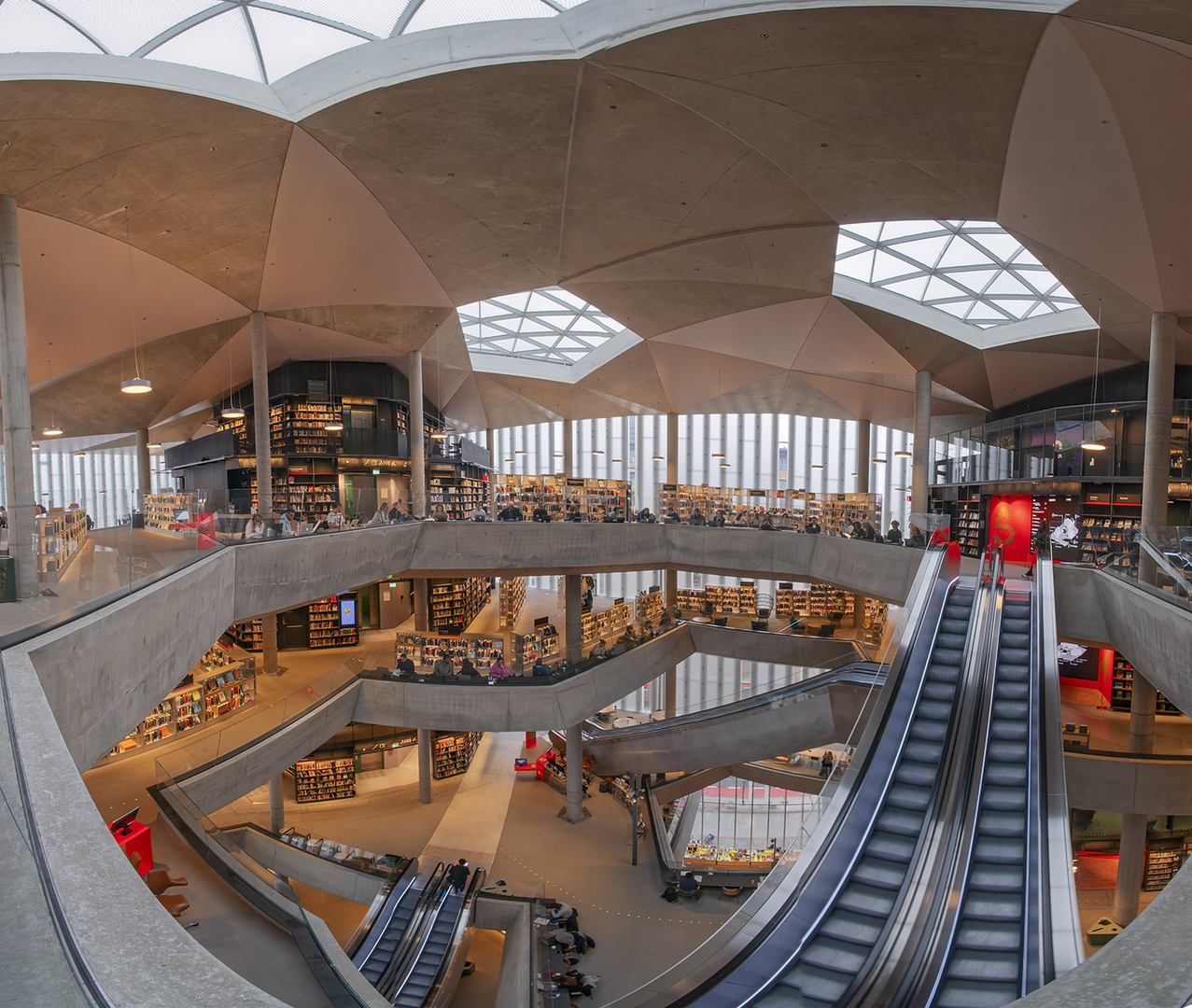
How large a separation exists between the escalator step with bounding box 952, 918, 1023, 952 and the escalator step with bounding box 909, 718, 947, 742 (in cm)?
274

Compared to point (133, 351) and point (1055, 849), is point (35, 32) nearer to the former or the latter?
point (133, 351)

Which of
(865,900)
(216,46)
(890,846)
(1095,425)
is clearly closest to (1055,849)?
(890,846)

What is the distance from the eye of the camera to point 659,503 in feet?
84.1

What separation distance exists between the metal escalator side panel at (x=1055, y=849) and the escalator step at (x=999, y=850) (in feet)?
0.78

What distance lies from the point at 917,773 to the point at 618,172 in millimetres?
12467

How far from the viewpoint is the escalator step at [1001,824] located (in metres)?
7.68

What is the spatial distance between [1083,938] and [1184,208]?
1240cm

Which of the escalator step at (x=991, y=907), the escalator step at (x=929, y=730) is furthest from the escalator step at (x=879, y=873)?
the escalator step at (x=929, y=730)

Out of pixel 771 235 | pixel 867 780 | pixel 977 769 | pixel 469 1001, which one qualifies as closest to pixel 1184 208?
pixel 771 235

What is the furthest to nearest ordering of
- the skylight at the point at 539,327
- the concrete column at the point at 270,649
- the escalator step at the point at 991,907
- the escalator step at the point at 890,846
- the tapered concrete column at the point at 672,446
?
the tapered concrete column at the point at 672,446
the skylight at the point at 539,327
the concrete column at the point at 270,649
the escalator step at the point at 890,846
the escalator step at the point at 991,907

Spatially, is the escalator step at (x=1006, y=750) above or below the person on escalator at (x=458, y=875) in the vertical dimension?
above

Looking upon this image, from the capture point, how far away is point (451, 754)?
25.6 meters

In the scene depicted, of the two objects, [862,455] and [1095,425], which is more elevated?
[1095,425]

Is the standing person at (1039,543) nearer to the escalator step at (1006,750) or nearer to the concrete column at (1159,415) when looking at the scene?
the concrete column at (1159,415)
